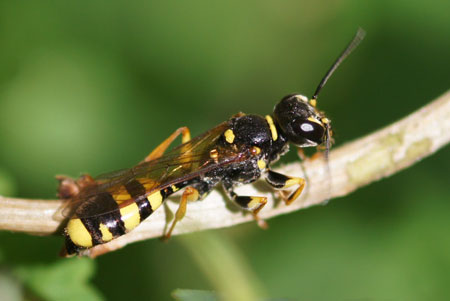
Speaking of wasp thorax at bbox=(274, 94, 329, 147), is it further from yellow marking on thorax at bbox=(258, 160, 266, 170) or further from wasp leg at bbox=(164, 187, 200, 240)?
wasp leg at bbox=(164, 187, 200, 240)

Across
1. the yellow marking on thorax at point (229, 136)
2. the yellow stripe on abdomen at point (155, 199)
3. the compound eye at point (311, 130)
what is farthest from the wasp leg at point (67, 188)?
the compound eye at point (311, 130)

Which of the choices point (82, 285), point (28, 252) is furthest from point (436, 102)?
point (28, 252)

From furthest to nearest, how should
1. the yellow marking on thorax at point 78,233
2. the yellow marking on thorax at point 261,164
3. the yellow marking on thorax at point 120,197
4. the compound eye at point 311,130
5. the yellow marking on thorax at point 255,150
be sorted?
the yellow marking on thorax at point 255,150 < the yellow marking on thorax at point 261,164 < the compound eye at point 311,130 < the yellow marking on thorax at point 120,197 < the yellow marking on thorax at point 78,233

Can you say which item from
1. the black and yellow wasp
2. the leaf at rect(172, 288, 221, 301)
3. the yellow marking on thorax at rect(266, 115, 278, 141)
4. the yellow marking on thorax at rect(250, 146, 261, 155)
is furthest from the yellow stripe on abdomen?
the leaf at rect(172, 288, 221, 301)

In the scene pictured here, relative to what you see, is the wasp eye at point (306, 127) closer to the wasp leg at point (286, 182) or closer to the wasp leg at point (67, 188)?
the wasp leg at point (286, 182)

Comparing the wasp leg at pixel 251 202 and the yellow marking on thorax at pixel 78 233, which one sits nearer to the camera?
the yellow marking on thorax at pixel 78 233

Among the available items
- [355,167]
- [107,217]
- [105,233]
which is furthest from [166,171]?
[355,167]
